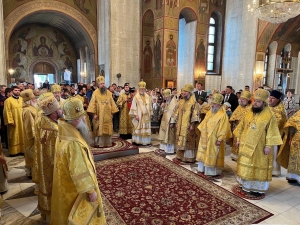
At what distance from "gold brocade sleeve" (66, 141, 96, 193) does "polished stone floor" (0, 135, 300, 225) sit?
166 centimetres

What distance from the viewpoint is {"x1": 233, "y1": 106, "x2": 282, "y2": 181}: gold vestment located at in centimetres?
360

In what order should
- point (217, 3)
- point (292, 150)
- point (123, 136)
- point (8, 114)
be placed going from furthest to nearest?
1. point (217, 3)
2. point (123, 136)
3. point (8, 114)
4. point (292, 150)

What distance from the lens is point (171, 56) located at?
1273 centimetres

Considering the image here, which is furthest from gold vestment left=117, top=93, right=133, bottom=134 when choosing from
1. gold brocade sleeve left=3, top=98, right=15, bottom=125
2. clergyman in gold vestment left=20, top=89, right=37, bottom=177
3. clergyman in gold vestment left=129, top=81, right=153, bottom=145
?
clergyman in gold vestment left=20, top=89, right=37, bottom=177

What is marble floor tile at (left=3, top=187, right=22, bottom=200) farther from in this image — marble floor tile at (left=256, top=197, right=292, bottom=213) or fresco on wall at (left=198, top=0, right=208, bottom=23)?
fresco on wall at (left=198, top=0, right=208, bottom=23)

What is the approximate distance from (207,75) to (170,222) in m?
13.3

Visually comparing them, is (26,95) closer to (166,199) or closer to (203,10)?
(166,199)

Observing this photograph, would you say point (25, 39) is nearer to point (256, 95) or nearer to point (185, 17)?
point (185, 17)

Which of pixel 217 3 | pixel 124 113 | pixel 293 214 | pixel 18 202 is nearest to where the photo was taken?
pixel 293 214

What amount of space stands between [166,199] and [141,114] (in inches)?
130

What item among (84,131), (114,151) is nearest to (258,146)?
(84,131)

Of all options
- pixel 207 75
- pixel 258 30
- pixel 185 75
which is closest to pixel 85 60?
pixel 185 75

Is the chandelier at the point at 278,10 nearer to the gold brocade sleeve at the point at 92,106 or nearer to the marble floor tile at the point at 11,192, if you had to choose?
the gold brocade sleeve at the point at 92,106

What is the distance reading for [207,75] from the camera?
15211 mm
